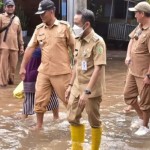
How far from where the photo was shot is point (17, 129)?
679 cm

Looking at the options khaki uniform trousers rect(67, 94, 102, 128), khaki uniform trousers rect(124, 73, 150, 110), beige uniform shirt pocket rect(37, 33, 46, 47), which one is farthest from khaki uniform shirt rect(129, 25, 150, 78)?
khaki uniform trousers rect(67, 94, 102, 128)

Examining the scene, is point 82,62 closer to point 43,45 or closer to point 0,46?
point 43,45

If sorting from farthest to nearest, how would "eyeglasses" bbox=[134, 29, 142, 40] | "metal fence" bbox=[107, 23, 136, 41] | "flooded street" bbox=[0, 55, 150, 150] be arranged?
"metal fence" bbox=[107, 23, 136, 41], "eyeglasses" bbox=[134, 29, 142, 40], "flooded street" bbox=[0, 55, 150, 150]

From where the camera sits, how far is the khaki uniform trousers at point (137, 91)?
6.34 meters

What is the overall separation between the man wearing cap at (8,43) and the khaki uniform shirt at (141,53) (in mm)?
4241

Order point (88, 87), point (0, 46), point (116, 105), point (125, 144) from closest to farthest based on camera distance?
point (88, 87) < point (125, 144) < point (116, 105) < point (0, 46)

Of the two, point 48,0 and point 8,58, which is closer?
point 48,0

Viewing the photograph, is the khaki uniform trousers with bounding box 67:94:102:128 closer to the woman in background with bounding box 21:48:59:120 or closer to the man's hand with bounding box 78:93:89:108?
the man's hand with bounding box 78:93:89:108

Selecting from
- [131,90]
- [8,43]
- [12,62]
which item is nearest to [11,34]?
[8,43]

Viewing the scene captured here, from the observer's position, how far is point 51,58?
6496 mm

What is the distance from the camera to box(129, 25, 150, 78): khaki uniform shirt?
Result: 621cm

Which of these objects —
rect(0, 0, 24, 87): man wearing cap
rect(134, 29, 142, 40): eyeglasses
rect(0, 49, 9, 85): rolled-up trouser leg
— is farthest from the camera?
rect(0, 49, 9, 85): rolled-up trouser leg

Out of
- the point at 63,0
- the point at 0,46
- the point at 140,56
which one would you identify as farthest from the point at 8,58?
the point at 63,0

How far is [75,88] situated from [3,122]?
2.30 m
